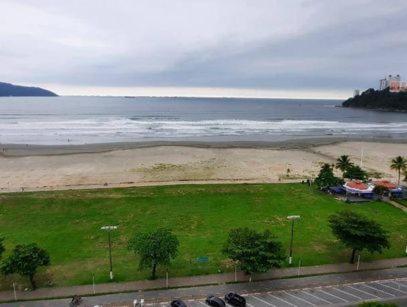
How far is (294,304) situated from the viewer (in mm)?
27125

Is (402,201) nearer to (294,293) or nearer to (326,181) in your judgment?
(326,181)

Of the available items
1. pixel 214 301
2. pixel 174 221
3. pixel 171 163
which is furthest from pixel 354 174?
pixel 214 301

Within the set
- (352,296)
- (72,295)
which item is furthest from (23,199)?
(352,296)

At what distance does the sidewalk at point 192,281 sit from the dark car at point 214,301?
312cm

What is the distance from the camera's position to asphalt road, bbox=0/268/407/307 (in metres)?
27.5

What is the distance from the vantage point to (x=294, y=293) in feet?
94.3

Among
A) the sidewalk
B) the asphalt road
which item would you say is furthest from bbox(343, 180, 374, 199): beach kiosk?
the asphalt road

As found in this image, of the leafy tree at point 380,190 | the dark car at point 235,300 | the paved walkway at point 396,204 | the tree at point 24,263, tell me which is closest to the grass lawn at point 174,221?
the paved walkway at point 396,204

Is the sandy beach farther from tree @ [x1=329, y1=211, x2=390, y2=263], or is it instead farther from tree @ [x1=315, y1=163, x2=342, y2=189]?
tree @ [x1=329, y1=211, x2=390, y2=263]

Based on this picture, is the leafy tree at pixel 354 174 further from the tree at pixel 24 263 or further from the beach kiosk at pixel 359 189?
the tree at pixel 24 263

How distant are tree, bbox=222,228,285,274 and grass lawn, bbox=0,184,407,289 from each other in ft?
11.2

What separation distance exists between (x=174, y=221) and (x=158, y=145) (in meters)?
54.9

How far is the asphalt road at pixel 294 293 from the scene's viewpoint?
2748 cm

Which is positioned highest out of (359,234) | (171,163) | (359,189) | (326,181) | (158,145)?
(158,145)
